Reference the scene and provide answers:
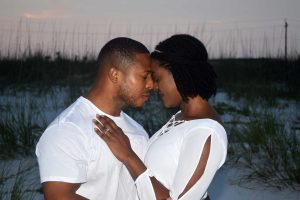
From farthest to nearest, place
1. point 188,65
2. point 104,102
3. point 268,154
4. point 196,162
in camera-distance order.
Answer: point 268,154 < point 104,102 < point 188,65 < point 196,162

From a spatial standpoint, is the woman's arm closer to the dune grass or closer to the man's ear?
the man's ear

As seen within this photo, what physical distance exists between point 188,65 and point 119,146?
0.44 meters

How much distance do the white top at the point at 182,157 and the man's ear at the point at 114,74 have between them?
0.34 meters

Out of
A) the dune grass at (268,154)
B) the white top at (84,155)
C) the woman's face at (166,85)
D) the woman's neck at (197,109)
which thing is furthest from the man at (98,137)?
the dune grass at (268,154)

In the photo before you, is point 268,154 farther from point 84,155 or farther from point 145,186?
point 84,155

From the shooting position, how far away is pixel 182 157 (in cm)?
196

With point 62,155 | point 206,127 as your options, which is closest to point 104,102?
point 62,155

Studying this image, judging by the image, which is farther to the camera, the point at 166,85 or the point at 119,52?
the point at 119,52

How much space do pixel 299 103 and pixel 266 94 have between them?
41.2 inches

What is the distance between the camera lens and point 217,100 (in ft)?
33.0

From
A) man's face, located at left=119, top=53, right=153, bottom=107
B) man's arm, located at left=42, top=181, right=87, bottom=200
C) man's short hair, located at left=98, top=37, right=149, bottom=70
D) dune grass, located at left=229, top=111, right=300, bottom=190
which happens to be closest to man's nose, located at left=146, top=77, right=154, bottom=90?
man's face, located at left=119, top=53, right=153, bottom=107

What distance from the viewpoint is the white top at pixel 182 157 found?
1933mm

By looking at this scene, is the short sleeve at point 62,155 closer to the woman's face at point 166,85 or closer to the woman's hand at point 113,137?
the woman's hand at point 113,137

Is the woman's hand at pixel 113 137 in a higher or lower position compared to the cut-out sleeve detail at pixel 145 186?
higher
